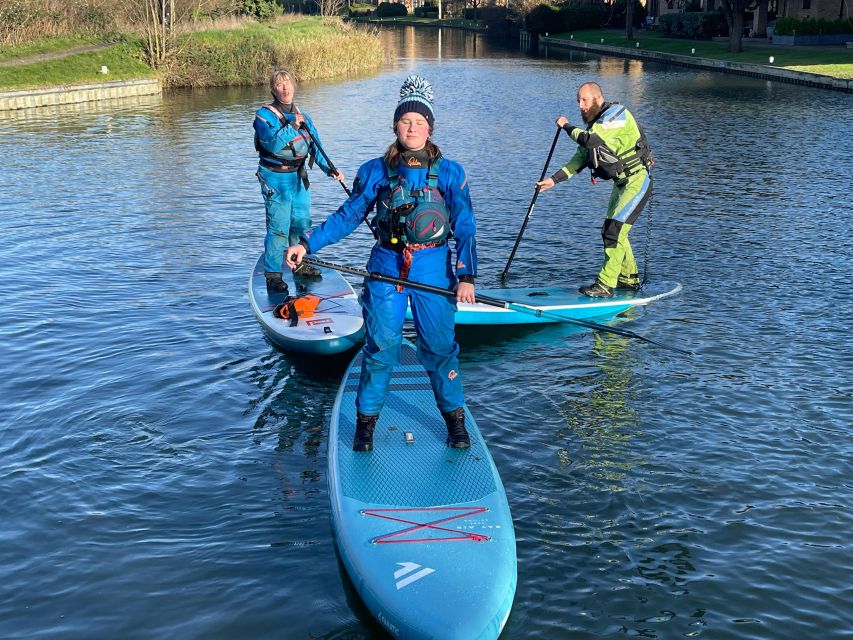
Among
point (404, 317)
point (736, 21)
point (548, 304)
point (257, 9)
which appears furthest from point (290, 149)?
point (257, 9)

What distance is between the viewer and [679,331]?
37.8 ft

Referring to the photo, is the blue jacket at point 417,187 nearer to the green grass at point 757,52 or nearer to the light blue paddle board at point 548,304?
the light blue paddle board at point 548,304

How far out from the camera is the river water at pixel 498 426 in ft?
21.1

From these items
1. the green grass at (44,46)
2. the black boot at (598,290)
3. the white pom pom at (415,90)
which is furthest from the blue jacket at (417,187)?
the green grass at (44,46)

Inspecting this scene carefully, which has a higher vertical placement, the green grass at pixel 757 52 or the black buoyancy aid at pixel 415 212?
the green grass at pixel 757 52

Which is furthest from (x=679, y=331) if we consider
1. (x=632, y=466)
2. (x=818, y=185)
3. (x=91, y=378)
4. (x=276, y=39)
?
(x=276, y=39)

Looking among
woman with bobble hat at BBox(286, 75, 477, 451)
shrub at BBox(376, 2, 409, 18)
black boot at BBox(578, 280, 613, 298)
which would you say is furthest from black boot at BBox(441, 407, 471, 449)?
shrub at BBox(376, 2, 409, 18)

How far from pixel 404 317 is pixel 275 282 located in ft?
17.1

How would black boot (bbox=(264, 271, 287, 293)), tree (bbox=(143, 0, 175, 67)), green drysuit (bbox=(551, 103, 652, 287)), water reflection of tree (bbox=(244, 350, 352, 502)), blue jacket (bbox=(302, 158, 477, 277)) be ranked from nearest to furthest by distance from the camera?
blue jacket (bbox=(302, 158, 477, 277)), water reflection of tree (bbox=(244, 350, 352, 502)), green drysuit (bbox=(551, 103, 652, 287)), black boot (bbox=(264, 271, 287, 293)), tree (bbox=(143, 0, 175, 67))

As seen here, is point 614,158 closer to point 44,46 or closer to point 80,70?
point 80,70

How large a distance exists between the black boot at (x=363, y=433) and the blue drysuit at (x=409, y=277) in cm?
12

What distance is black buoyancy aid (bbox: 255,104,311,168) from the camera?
1119 cm

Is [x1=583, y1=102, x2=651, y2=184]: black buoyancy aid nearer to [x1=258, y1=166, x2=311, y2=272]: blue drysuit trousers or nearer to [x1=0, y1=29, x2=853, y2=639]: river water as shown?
[x1=0, y1=29, x2=853, y2=639]: river water

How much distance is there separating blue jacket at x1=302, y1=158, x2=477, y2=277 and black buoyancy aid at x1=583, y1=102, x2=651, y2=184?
518 centimetres
